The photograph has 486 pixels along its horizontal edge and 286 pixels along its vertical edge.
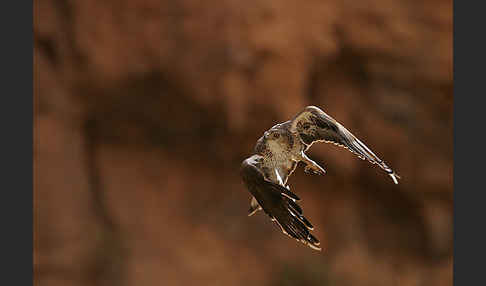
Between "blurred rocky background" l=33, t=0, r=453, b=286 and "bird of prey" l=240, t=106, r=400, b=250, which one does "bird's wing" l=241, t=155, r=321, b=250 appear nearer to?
"bird of prey" l=240, t=106, r=400, b=250

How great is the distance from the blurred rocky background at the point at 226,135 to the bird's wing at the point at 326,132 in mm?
678

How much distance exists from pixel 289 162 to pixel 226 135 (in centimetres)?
70

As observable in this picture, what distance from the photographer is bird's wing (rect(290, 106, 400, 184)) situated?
106cm

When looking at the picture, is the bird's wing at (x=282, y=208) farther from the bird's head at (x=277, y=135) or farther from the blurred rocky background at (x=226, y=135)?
the blurred rocky background at (x=226, y=135)

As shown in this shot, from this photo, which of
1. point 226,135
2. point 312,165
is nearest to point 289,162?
point 312,165

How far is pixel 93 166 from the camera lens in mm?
1823

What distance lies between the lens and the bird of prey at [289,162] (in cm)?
105

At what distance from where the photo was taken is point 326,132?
1.08 metres

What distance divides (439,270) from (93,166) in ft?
3.04

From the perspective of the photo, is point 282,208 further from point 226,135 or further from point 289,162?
point 226,135

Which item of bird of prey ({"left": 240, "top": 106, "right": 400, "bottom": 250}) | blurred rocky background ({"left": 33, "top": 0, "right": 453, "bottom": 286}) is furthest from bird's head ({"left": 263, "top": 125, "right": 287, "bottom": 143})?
blurred rocky background ({"left": 33, "top": 0, "right": 453, "bottom": 286})

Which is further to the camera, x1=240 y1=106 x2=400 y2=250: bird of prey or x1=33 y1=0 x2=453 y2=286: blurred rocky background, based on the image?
x1=33 y1=0 x2=453 y2=286: blurred rocky background

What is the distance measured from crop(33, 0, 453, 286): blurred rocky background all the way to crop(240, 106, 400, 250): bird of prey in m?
0.67

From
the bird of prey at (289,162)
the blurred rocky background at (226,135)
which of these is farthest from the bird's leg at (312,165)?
the blurred rocky background at (226,135)
